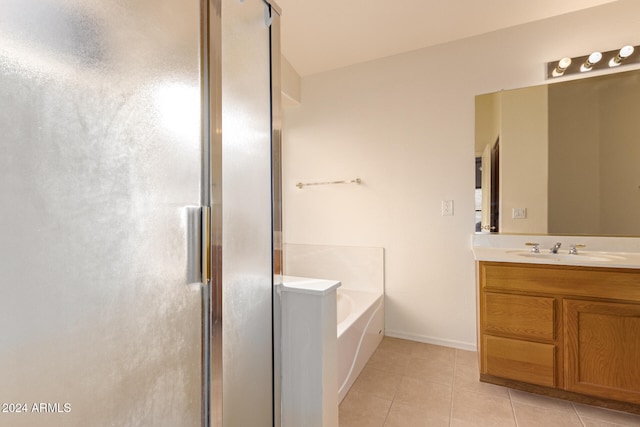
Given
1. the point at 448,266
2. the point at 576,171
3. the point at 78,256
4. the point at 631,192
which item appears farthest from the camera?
the point at 448,266

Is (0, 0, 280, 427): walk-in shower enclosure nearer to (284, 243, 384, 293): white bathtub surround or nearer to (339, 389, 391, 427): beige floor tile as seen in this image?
(339, 389, 391, 427): beige floor tile

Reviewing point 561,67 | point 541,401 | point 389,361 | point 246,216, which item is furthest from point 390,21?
point 541,401

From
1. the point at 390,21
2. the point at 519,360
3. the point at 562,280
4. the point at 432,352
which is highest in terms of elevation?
the point at 390,21

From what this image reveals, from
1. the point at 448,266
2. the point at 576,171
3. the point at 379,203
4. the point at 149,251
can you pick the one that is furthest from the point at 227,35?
the point at 576,171

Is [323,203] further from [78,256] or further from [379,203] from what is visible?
[78,256]

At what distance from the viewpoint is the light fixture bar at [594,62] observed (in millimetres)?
1878

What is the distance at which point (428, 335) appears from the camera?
95.5 inches

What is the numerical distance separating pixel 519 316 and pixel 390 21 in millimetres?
2165

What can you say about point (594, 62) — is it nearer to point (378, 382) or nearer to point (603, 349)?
point (603, 349)

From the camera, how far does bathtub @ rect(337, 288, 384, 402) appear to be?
68.0 inches

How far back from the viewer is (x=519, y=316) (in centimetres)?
168

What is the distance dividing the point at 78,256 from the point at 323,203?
2.41 m

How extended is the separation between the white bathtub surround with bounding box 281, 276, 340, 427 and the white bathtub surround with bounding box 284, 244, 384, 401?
60 cm

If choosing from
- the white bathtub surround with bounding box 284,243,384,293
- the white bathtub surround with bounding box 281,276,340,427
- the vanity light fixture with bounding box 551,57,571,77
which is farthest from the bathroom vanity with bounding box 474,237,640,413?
the vanity light fixture with bounding box 551,57,571,77
